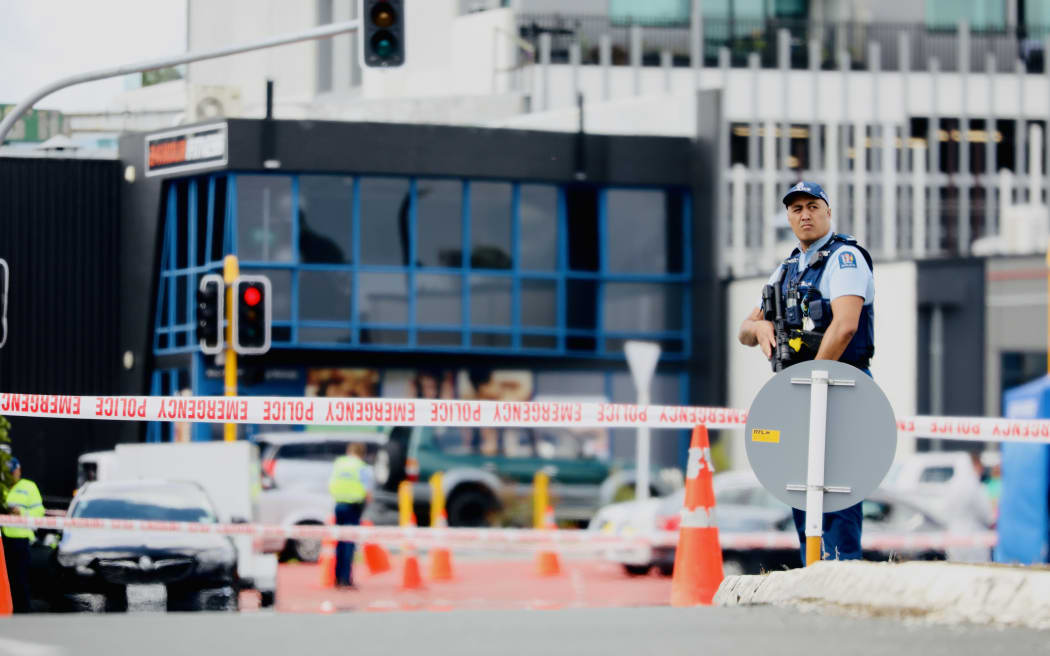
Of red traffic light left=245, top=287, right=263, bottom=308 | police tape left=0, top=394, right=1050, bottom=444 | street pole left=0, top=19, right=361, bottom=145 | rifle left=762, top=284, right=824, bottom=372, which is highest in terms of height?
street pole left=0, top=19, right=361, bottom=145

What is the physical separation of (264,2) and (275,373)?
1384 centimetres

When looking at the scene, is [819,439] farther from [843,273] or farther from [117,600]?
[117,600]

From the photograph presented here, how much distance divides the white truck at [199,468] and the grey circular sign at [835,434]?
18.5 ft

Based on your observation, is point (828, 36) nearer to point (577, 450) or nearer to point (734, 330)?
point (734, 330)

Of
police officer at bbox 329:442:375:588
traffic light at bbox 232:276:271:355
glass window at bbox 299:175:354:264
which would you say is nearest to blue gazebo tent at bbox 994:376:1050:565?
police officer at bbox 329:442:375:588

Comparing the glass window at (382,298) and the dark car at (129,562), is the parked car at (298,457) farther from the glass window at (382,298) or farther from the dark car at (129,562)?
the dark car at (129,562)

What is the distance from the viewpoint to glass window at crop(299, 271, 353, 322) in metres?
29.2

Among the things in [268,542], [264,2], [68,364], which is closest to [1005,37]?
[264,2]

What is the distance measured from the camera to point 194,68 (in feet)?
140

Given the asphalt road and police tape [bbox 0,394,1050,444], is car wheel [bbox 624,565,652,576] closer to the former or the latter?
police tape [bbox 0,394,1050,444]

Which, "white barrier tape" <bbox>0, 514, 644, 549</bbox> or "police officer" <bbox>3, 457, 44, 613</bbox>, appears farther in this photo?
"white barrier tape" <bbox>0, 514, 644, 549</bbox>

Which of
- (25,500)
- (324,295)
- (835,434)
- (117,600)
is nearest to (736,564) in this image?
(117,600)

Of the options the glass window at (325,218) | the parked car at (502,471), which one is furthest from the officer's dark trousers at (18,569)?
the glass window at (325,218)

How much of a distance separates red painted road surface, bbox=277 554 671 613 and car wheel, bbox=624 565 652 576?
0.36 feet
